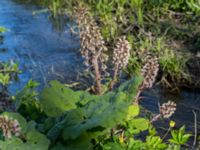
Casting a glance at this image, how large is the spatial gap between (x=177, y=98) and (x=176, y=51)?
2.31ft

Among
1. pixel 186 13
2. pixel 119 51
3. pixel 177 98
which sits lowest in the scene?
pixel 177 98

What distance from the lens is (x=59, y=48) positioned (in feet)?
20.1

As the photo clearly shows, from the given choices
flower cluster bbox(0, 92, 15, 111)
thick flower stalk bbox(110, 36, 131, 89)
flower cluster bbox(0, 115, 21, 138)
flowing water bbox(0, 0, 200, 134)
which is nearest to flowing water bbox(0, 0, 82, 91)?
flowing water bbox(0, 0, 200, 134)

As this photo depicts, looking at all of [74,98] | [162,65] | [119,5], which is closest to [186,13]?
[119,5]

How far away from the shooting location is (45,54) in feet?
19.5

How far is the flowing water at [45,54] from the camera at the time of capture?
189 inches

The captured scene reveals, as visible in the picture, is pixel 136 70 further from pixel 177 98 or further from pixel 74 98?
pixel 74 98

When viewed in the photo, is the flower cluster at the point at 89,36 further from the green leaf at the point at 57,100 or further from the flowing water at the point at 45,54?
the flowing water at the point at 45,54

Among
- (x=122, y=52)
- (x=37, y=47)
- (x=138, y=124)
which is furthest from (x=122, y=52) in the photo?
(x=37, y=47)

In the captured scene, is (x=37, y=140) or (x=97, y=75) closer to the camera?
(x=37, y=140)

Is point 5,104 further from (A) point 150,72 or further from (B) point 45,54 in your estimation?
(B) point 45,54

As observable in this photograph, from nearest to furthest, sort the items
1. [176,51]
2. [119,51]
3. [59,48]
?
[119,51], [176,51], [59,48]

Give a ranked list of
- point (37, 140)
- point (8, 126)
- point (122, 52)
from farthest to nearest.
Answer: point (122, 52) < point (37, 140) < point (8, 126)

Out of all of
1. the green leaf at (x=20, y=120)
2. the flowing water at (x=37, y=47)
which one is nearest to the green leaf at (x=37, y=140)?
the green leaf at (x=20, y=120)
